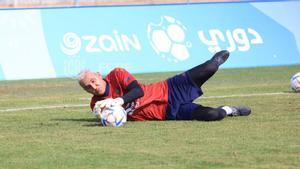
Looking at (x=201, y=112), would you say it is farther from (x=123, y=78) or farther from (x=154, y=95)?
(x=123, y=78)

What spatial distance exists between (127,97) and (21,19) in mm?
14013

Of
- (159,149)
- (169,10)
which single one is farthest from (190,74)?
(169,10)

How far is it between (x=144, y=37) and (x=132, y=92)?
1505 centimetres

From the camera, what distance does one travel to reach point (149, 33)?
27844mm

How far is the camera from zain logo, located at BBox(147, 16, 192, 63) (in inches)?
1097

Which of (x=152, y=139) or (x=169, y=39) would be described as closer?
(x=152, y=139)

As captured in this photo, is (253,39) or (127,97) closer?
(127,97)

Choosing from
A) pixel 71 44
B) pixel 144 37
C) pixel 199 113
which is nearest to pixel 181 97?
pixel 199 113

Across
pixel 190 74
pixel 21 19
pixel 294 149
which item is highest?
pixel 21 19

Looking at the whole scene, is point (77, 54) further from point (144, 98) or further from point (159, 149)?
point (159, 149)

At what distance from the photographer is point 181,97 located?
1331cm

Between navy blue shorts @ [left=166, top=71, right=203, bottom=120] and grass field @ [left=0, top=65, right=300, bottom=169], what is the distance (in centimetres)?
28

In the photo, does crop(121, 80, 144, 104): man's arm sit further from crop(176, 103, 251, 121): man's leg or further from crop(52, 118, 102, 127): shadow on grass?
crop(176, 103, 251, 121): man's leg

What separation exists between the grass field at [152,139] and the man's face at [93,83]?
542mm
